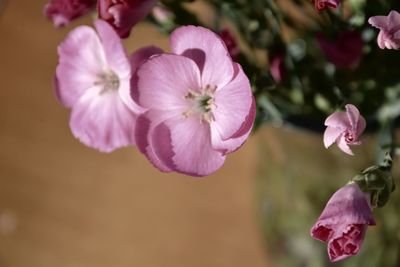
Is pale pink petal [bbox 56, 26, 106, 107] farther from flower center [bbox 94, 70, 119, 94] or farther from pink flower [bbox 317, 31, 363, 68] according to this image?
pink flower [bbox 317, 31, 363, 68]

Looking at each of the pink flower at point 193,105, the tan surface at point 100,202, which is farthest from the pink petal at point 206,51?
the tan surface at point 100,202

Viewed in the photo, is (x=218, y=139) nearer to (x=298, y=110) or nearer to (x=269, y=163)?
(x=298, y=110)

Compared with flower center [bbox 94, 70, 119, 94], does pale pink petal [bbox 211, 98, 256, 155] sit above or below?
above

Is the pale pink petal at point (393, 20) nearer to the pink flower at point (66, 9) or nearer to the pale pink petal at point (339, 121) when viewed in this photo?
the pale pink petal at point (339, 121)

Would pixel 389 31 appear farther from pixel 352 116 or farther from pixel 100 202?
pixel 100 202

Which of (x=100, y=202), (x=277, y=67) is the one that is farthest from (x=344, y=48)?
(x=100, y=202)

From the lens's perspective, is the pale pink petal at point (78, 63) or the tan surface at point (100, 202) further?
the tan surface at point (100, 202)

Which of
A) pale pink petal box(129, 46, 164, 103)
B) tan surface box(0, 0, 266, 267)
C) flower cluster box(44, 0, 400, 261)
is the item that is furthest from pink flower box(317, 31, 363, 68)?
tan surface box(0, 0, 266, 267)
